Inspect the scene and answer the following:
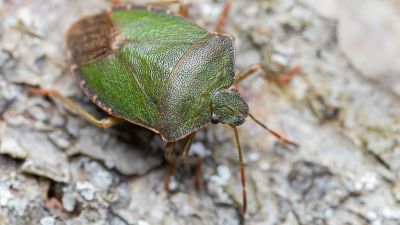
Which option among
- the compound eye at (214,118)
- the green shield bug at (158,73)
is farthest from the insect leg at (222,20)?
the compound eye at (214,118)

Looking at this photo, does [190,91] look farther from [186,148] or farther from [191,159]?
[191,159]

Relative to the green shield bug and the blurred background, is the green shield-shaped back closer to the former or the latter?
the green shield bug

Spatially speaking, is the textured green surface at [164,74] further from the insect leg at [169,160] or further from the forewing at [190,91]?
the insect leg at [169,160]

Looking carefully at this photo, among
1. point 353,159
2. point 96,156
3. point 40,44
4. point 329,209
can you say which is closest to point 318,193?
point 329,209

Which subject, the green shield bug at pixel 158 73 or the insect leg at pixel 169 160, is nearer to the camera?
the green shield bug at pixel 158 73

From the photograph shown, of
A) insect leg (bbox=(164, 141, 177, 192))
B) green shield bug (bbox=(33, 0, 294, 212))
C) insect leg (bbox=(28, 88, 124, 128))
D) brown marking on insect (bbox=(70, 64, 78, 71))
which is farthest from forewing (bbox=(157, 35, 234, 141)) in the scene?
brown marking on insect (bbox=(70, 64, 78, 71))

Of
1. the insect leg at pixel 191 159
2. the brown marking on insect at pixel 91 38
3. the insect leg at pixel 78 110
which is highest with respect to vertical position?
the brown marking on insect at pixel 91 38

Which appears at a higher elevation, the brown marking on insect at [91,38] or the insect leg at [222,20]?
the brown marking on insect at [91,38]
